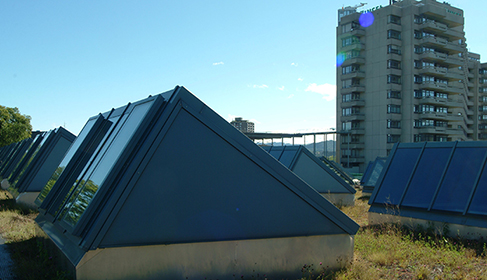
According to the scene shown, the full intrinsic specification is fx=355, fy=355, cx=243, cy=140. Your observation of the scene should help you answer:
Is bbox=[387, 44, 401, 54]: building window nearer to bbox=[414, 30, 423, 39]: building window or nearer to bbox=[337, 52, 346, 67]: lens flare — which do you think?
bbox=[414, 30, 423, 39]: building window

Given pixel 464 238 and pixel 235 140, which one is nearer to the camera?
pixel 235 140

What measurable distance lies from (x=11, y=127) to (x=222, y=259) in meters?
46.2

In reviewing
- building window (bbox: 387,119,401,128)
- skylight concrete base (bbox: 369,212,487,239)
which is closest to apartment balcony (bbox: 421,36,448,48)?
building window (bbox: 387,119,401,128)

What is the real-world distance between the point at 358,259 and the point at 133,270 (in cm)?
438

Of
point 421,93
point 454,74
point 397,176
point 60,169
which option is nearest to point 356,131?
point 421,93

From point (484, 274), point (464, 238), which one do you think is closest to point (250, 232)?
point (484, 274)

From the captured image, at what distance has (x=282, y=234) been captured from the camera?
20.4 feet

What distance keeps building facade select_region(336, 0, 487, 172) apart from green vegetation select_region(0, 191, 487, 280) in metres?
50.3

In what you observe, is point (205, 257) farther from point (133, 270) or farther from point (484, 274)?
point (484, 274)

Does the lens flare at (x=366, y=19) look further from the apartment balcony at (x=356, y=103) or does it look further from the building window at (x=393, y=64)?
the apartment balcony at (x=356, y=103)

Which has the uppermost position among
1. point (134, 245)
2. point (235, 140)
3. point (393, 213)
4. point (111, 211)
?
point (393, 213)

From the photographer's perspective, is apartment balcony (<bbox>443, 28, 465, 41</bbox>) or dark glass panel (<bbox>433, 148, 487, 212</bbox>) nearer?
dark glass panel (<bbox>433, 148, 487, 212</bbox>)

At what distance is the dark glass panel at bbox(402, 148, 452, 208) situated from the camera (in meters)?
10.9

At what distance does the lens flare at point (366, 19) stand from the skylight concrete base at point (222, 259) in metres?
58.9
